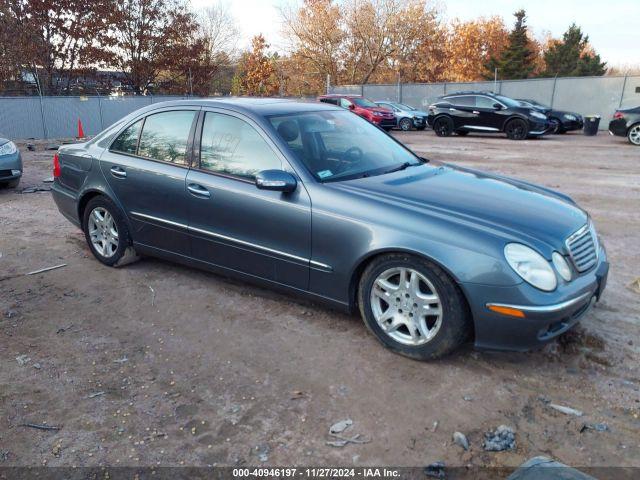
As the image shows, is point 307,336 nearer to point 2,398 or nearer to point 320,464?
point 320,464

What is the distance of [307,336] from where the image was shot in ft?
12.4

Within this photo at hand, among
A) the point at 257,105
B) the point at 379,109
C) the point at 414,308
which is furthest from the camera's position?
the point at 379,109

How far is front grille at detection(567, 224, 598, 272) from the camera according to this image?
10.8ft

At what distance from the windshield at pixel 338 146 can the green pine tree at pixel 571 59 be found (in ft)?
177

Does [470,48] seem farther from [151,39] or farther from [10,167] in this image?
[10,167]

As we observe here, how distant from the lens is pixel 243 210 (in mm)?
3961

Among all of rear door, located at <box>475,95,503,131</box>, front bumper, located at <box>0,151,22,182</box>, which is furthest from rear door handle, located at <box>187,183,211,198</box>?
rear door, located at <box>475,95,503,131</box>

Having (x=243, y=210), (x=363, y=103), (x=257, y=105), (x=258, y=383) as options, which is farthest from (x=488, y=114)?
(x=258, y=383)

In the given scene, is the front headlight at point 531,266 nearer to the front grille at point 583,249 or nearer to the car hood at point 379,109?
the front grille at point 583,249

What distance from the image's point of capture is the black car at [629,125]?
1670 centimetres

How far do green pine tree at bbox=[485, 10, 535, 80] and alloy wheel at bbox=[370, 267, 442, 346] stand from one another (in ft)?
165

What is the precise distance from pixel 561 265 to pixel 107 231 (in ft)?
13.0

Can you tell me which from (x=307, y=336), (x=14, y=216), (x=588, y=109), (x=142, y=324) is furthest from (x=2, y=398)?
(x=588, y=109)

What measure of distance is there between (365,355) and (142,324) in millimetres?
1715
